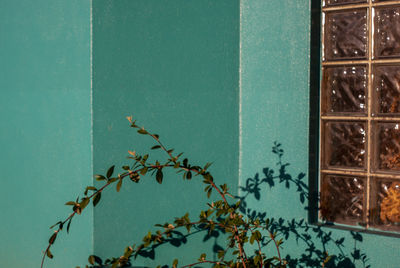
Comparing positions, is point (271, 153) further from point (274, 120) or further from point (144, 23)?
point (144, 23)

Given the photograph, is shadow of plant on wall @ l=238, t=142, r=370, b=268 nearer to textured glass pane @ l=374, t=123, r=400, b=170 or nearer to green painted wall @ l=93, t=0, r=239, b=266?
green painted wall @ l=93, t=0, r=239, b=266

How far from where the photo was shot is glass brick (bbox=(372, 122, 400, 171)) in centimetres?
243

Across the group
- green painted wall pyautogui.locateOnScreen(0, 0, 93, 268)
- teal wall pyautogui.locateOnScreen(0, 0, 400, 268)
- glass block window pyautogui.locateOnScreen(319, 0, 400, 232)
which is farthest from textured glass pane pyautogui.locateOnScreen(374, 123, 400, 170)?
green painted wall pyautogui.locateOnScreen(0, 0, 93, 268)

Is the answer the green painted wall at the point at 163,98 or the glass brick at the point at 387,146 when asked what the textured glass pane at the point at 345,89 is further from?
the green painted wall at the point at 163,98

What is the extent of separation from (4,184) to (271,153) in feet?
4.75

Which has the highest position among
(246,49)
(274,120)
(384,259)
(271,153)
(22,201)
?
(246,49)

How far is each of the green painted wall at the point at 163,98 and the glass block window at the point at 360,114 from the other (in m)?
0.51

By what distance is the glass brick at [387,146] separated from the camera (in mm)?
2426

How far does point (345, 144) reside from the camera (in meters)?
2.55

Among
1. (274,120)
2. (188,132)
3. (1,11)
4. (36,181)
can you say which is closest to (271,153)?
(274,120)

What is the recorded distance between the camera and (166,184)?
2.54m

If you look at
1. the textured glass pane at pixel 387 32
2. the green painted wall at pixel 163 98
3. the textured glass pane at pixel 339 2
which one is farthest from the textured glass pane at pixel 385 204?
the textured glass pane at pixel 339 2

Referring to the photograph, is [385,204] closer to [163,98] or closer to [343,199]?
[343,199]

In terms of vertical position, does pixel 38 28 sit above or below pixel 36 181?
above
